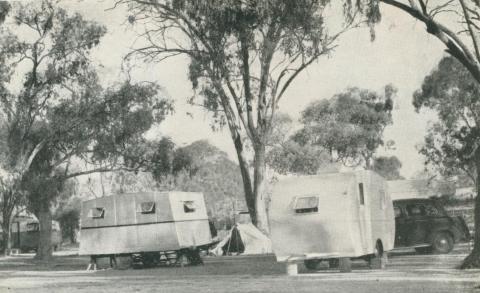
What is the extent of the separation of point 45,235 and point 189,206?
10.5 meters

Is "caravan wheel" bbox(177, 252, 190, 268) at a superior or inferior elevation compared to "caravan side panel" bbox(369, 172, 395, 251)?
inferior

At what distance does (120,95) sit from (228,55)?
7.44 metres

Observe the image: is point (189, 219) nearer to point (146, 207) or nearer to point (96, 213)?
point (146, 207)

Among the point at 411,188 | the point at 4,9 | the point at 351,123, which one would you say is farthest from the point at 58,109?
the point at 411,188

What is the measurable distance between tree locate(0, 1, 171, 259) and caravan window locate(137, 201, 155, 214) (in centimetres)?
897

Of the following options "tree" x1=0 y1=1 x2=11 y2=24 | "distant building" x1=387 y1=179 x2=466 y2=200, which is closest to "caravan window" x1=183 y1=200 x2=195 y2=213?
"tree" x1=0 y1=1 x2=11 y2=24

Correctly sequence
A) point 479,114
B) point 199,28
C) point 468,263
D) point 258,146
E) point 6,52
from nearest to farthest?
1. point 468,263
2. point 199,28
3. point 258,146
4. point 6,52
5. point 479,114

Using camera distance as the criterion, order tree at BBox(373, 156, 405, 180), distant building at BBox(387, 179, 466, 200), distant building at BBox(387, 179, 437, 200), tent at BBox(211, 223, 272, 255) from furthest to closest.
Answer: tree at BBox(373, 156, 405, 180) → distant building at BBox(387, 179, 437, 200) → distant building at BBox(387, 179, 466, 200) → tent at BBox(211, 223, 272, 255)

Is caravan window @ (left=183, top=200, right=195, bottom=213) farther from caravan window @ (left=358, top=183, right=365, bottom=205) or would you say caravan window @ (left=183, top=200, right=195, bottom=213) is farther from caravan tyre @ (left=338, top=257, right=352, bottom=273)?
caravan window @ (left=358, top=183, right=365, bottom=205)

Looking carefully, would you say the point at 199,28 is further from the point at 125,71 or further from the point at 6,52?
the point at 6,52

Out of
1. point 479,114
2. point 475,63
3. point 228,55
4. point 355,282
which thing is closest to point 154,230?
point 228,55

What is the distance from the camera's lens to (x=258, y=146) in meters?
23.1

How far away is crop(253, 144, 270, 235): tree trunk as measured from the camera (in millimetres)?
23203

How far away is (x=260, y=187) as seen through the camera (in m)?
23.4
